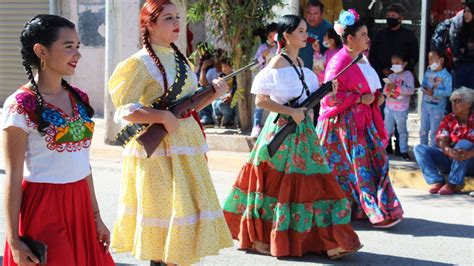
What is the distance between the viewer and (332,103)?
686cm

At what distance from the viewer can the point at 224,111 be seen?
1184 cm

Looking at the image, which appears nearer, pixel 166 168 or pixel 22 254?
pixel 22 254

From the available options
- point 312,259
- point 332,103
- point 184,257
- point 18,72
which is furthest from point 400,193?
point 18,72

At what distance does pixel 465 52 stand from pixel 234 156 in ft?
9.94

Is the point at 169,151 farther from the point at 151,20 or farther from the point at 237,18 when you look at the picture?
the point at 237,18

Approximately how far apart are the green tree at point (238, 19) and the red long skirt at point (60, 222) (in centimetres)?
733

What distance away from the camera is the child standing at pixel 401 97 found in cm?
966

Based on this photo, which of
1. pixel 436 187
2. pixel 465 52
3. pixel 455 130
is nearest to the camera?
pixel 455 130

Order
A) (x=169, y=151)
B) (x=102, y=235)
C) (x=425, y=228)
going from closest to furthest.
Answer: (x=102, y=235)
(x=169, y=151)
(x=425, y=228)

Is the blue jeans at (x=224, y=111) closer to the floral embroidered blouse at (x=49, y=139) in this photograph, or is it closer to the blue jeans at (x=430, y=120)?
the blue jeans at (x=430, y=120)

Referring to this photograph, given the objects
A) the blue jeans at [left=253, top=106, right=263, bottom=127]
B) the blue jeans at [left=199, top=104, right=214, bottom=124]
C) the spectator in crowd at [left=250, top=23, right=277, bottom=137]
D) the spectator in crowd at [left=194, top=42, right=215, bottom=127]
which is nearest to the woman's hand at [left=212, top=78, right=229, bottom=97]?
the spectator in crowd at [left=250, top=23, right=277, bottom=137]

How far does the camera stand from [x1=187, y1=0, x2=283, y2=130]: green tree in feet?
36.1

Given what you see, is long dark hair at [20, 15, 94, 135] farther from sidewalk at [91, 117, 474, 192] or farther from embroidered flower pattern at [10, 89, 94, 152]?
sidewalk at [91, 117, 474, 192]

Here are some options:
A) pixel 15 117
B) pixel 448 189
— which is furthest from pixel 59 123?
pixel 448 189
